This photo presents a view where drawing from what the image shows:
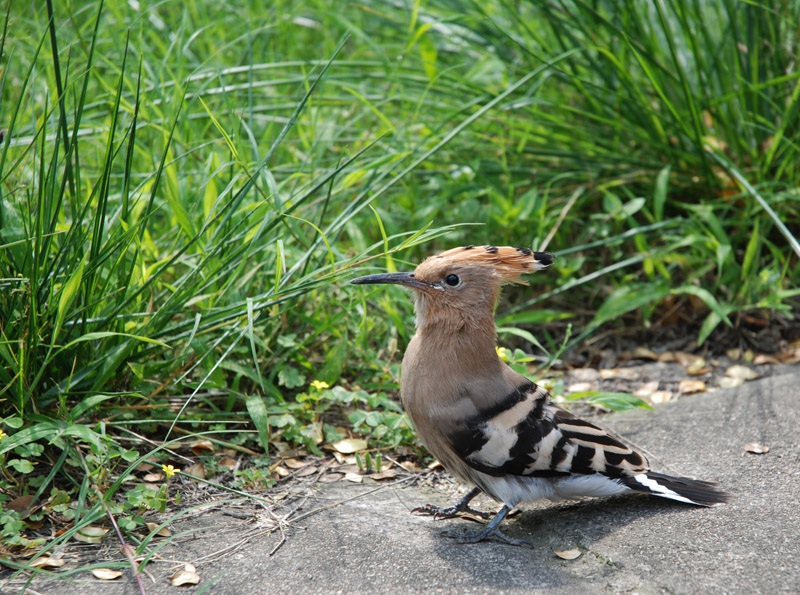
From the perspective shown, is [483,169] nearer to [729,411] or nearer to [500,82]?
[500,82]

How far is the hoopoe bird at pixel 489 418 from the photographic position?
92.2 inches

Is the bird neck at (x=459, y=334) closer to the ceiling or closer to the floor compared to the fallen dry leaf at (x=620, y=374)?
closer to the ceiling

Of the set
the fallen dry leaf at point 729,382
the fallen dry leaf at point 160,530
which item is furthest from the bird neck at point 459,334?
the fallen dry leaf at point 729,382

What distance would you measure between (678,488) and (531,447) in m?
0.46

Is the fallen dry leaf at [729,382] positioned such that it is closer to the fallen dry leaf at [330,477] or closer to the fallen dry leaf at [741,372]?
the fallen dry leaf at [741,372]

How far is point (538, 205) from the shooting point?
3859mm

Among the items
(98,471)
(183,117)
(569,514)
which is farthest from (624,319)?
(98,471)

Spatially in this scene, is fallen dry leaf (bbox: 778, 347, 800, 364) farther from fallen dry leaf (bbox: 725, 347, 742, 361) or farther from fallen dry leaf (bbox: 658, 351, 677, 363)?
fallen dry leaf (bbox: 658, 351, 677, 363)

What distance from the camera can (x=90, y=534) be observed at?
84.6 inches

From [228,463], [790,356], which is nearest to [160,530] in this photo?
[228,463]

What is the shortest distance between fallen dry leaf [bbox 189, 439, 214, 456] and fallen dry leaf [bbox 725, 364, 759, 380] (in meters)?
2.19

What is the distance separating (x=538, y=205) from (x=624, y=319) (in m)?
0.69

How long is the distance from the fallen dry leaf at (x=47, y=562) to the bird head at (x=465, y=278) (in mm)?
1130

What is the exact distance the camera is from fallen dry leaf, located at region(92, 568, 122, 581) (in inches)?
78.6
